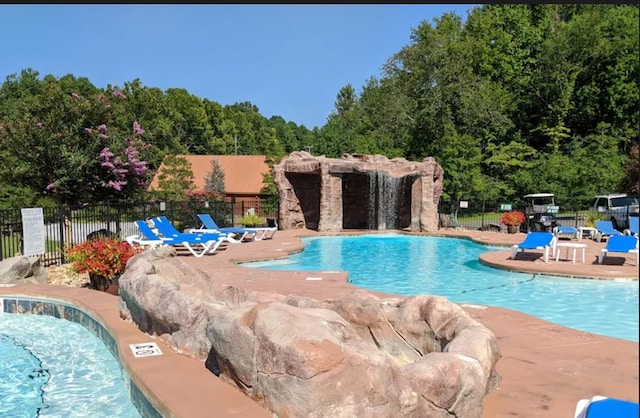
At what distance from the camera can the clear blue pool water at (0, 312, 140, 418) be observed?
4.89 metres

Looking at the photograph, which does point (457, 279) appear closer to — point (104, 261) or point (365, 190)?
point (104, 261)

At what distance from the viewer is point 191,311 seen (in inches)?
217

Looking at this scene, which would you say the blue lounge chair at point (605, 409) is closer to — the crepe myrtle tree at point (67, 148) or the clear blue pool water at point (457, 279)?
the clear blue pool water at point (457, 279)

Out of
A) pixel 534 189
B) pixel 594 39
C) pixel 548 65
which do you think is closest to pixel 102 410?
pixel 594 39

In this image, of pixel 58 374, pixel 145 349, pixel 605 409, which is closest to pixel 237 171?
pixel 58 374

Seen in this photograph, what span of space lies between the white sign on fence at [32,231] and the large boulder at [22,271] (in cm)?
44

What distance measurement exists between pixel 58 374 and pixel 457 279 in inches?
349

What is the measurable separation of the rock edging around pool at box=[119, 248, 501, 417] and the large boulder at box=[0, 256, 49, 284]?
256 inches

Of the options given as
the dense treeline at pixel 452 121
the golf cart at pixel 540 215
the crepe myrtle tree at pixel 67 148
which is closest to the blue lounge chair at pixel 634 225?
the dense treeline at pixel 452 121

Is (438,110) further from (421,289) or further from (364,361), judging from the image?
(364,361)

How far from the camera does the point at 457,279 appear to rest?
1224cm

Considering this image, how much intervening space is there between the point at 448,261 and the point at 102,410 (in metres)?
11.9

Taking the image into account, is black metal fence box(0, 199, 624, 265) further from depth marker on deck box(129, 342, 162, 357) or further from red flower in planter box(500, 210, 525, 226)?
depth marker on deck box(129, 342, 162, 357)

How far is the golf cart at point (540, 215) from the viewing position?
19781 millimetres
